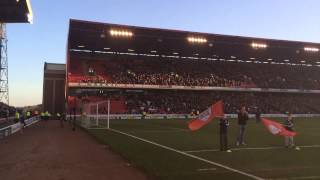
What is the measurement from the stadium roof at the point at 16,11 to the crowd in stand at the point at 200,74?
26.6m

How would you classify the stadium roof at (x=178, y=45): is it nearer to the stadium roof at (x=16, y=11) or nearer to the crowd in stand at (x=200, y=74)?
the crowd in stand at (x=200, y=74)

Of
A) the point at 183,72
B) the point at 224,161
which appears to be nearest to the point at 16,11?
the point at 224,161

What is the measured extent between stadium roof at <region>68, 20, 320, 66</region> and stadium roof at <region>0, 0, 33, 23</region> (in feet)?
54.1

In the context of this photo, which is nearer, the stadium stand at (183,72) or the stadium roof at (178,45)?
the stadium roof at (178,45)

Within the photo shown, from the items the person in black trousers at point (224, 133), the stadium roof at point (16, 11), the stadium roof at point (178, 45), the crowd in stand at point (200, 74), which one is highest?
the stadium roof at point (178, 45)

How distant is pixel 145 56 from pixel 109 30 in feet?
62.2

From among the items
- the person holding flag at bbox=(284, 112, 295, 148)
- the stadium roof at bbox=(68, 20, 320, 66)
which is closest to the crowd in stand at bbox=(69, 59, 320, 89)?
the stadium roof at bbox=(68, 20, 320, 66)

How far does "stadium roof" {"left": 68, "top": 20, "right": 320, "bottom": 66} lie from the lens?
60.0 metres

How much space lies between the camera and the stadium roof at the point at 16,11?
35750 millimetres

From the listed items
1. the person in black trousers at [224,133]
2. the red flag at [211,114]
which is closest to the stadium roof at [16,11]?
the red flag at [211,114]

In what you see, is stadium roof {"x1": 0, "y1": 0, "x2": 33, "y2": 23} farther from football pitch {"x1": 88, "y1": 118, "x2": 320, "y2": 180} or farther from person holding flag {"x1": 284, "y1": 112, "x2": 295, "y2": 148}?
person holding flag {"x1": 284, "y1": 112, "x2": 295, "y2": 148}

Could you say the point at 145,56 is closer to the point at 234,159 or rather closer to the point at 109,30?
the point at 109,30

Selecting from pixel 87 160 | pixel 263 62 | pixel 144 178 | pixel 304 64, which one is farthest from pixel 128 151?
pixel 304 64

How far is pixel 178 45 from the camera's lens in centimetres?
6831
